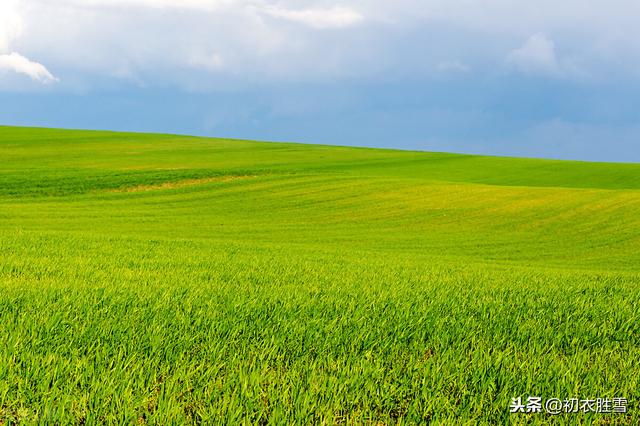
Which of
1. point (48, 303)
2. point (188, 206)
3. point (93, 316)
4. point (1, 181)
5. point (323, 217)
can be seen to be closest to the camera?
point (93, 316)

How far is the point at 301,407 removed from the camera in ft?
12.9

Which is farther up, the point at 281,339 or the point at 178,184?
the point at 281,339

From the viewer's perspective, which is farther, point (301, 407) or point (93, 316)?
point (93, 316)

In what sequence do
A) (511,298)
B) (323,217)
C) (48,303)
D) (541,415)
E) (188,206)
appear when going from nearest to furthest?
(541,415) < (48,303) < (511,298) < (323,217) < (188,206)

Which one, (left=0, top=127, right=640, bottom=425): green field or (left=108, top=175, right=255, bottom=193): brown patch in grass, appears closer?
(left=0, top=127, right=640, bottom=425): green field

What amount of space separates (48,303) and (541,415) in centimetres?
553

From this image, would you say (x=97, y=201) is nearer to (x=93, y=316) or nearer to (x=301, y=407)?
(x=93, y=316)

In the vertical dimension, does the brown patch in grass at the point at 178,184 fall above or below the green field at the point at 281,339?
below

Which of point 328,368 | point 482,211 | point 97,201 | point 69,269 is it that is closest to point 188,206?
point 97,201

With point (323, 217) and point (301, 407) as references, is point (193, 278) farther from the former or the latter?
point (323, 217)

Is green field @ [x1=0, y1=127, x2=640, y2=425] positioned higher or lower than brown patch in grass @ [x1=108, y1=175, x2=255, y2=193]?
higher

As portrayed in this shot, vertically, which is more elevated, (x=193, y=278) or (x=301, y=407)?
(x=301, y=407)

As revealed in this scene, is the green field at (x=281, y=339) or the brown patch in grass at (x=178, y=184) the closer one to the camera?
the green field at (x=281, y=339)

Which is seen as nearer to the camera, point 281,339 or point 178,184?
point 281,339
